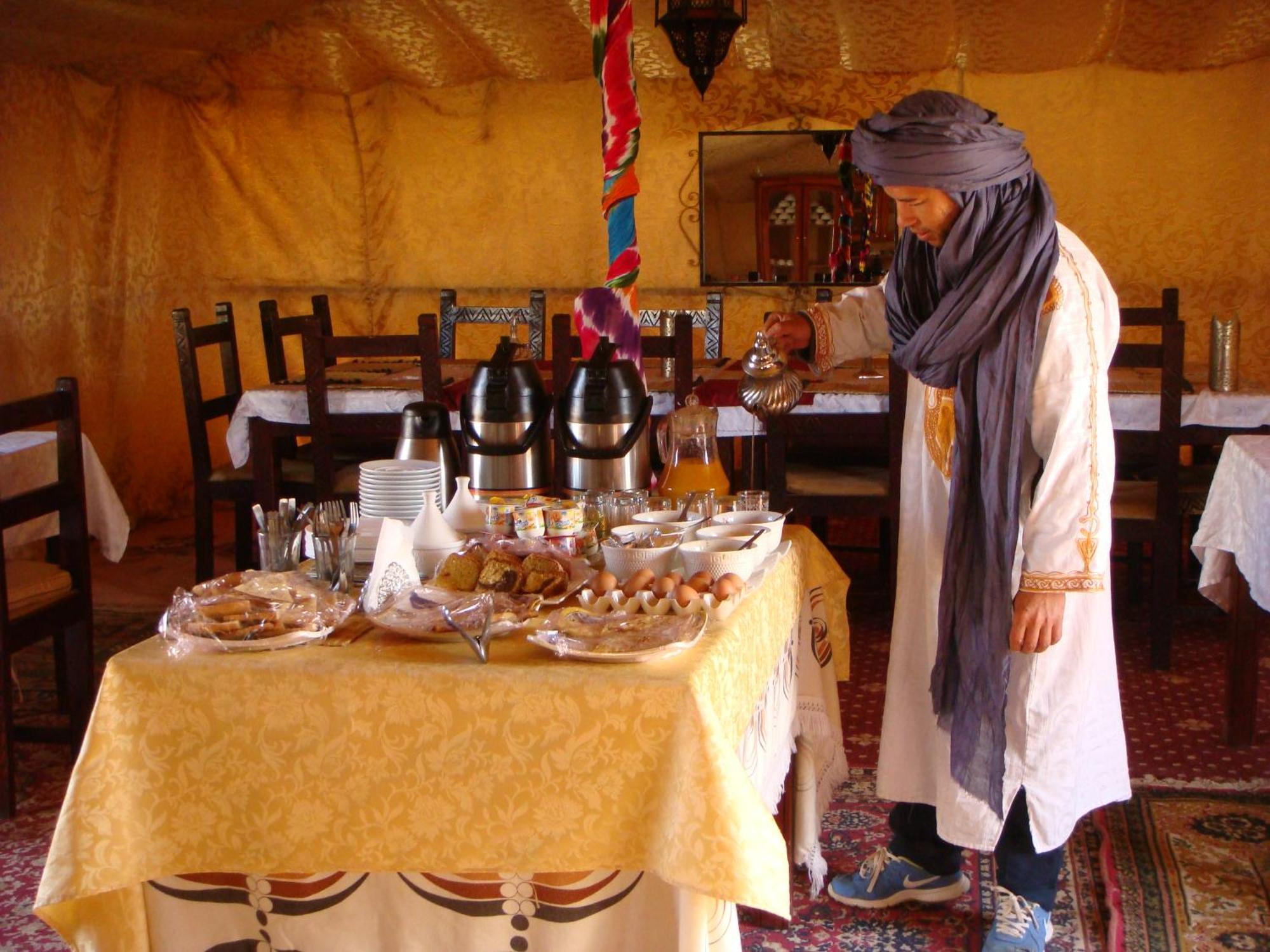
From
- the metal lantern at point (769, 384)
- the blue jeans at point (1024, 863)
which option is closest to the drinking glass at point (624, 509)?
the metal lantern at point (769, 384)

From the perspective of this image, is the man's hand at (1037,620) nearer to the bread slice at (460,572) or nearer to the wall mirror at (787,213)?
the bread slice at (460,572)

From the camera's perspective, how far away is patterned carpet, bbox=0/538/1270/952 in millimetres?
2410

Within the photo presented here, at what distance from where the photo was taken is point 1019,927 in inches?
88.4

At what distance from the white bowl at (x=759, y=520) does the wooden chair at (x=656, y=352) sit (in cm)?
151

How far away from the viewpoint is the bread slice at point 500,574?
6.45 feet

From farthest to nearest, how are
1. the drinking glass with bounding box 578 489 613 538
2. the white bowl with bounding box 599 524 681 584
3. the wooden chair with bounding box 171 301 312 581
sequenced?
1. the wooden chair with bounding box 171 301 312 581
2. the drinking glass with bounding box 578 489 613 538
3. the white bowl with bounding box 599 524 681 584

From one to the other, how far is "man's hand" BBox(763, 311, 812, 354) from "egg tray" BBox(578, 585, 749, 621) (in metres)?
0.70

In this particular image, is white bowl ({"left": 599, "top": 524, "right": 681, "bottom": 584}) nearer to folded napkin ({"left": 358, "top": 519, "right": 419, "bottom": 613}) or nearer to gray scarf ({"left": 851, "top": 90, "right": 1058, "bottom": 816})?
folded napkin ({"left": 358, "top": 519, "right": 419, "bottom": 613})

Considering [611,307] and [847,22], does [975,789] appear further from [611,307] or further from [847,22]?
[847,22]

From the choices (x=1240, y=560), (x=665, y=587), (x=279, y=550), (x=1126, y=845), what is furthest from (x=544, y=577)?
(x=1240, y=560)

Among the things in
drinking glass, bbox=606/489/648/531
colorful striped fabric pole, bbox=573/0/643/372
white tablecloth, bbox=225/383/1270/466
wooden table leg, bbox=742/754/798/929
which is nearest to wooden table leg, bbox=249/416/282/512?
white tablecloth, bbox=225/383/1270/466

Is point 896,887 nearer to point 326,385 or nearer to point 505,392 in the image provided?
point 505,392

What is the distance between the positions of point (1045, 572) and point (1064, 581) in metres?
0.03

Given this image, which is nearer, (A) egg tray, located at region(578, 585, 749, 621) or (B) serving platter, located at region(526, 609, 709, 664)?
(B) serving platter, located at region(526, 609, 709, 664)
